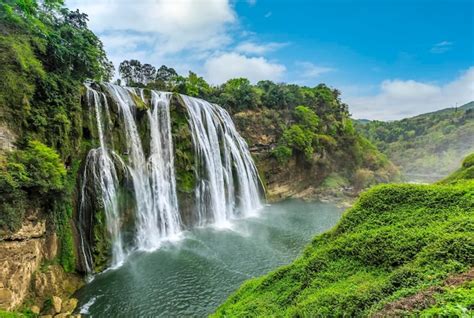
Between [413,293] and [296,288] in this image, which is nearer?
[413,293]

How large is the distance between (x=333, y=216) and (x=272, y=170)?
8002 mm

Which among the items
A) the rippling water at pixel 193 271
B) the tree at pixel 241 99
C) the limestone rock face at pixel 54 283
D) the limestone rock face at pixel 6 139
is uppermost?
the tree at pixel 241 99

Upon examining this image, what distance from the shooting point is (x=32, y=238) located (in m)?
8.40

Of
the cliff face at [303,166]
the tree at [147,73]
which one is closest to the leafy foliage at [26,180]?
the cliff face at [303,166]

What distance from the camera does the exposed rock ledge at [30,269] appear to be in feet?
23.7

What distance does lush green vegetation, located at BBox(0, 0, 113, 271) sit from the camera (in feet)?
26.5

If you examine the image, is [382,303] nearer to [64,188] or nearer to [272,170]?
[64,188]

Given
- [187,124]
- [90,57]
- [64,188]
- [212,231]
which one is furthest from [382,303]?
[187,124]

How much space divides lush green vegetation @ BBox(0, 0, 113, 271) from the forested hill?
49953 millimetres

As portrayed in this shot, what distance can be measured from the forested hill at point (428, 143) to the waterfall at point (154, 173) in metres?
38.7

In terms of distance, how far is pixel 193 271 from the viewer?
36.0ft

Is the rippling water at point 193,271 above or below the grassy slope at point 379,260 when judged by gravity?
below

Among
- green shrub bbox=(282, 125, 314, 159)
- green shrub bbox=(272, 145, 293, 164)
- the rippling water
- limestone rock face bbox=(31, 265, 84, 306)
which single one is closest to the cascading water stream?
the rippling water

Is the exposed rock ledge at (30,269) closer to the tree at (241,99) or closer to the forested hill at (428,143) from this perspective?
the tree at (241,99)
